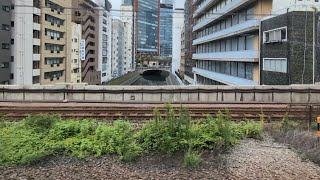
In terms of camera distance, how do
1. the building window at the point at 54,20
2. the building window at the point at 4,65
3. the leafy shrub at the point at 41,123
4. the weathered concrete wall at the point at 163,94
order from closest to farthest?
the leafy shrub at the point at 41,123, the weathered concrete wall at the point at 163,94, the building window at the point at 4,65, the building window at the point at 54,20

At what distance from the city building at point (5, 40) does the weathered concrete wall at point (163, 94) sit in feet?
86.9

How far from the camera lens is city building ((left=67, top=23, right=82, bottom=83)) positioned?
2763 inches

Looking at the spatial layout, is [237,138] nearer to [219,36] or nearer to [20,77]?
[219,36]

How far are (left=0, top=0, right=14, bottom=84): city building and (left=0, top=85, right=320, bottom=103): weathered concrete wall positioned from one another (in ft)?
86.9

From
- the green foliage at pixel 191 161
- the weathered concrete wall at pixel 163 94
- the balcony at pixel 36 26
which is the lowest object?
the green foliage at pixel 191 161

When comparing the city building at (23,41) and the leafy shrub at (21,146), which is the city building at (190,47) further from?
the leafy shrub at (21,146)

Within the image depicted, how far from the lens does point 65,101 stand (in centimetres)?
2072

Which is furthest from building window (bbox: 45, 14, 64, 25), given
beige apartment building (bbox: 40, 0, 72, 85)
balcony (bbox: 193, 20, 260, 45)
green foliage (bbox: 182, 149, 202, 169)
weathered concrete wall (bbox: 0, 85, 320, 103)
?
green foliage (bbox: 182, 149, 202, 169)

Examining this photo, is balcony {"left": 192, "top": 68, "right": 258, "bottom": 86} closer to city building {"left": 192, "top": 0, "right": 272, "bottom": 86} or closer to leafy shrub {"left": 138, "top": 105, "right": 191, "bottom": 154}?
city building {"left": 192, "top": 0, "right": 272, "bottom": 86}

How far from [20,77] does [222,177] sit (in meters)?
45.2

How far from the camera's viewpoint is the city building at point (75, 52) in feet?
230

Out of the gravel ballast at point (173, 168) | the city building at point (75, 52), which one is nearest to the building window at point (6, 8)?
the city building at point (75, 52)

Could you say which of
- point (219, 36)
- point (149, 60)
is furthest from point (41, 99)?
point (149, 60)

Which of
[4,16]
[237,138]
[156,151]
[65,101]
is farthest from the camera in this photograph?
[4,16]
